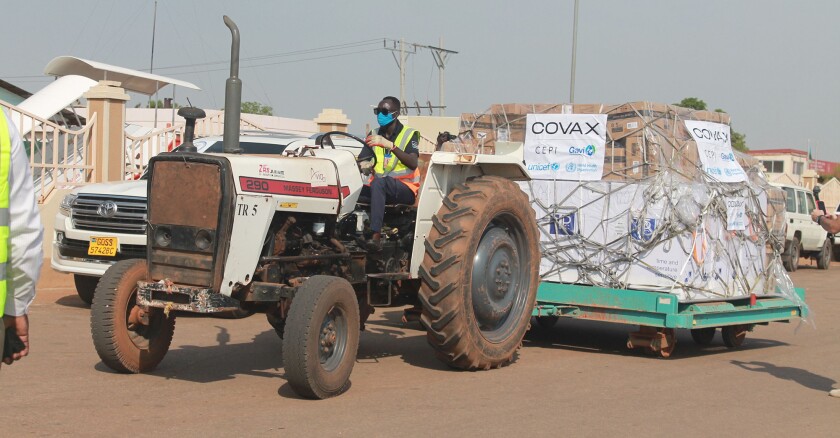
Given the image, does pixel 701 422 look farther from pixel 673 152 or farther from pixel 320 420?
pixel 673 152

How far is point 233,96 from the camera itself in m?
10.3

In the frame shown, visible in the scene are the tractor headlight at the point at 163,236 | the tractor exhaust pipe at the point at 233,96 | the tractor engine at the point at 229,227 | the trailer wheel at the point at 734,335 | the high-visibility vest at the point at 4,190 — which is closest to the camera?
the high-visibility vest at the point at 4,190

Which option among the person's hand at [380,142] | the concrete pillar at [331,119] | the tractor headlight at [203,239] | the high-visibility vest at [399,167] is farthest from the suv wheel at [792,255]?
the tractor headlight at [203,239]

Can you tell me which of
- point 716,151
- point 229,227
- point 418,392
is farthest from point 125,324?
point 716,151

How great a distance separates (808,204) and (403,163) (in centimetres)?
2022

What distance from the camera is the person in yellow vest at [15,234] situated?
11.6 feet

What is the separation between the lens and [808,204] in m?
25.7

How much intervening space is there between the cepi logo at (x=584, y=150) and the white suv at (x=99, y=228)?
2365 mm

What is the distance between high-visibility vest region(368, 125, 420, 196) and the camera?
824cm

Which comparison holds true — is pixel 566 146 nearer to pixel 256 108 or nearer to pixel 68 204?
pixel 68 204

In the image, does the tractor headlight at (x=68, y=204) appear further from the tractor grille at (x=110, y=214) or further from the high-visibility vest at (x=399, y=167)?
the high-visibility vest at (x=399, y=167)

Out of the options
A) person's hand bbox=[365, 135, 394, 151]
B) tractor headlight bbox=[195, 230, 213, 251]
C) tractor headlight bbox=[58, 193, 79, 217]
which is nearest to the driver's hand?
person's hand bbox=[365, 135, 394, 151]

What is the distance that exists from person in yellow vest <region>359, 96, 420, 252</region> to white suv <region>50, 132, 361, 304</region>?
2.59 m

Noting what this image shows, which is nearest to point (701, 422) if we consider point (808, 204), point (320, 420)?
point (320, 420)
